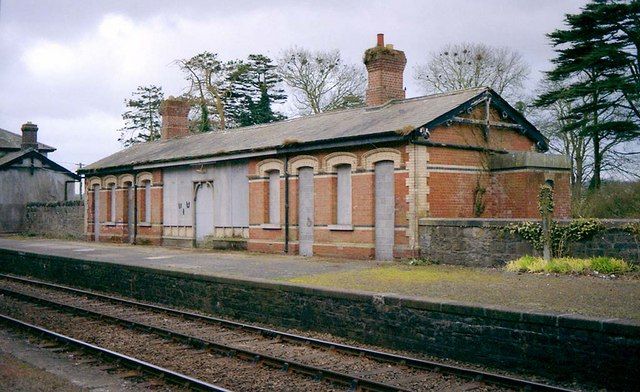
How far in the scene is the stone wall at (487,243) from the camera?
1366 centimetres

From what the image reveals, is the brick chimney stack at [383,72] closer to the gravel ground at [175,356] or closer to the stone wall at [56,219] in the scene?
the gravel ground at [175,356]

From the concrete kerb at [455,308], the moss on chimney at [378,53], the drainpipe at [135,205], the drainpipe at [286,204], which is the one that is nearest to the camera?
the concrete kerb at [455,308]

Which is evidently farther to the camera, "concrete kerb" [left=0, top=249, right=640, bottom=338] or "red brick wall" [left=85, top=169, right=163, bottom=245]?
"red brick wall" [left=85, top=169, right=163, bottom=245]

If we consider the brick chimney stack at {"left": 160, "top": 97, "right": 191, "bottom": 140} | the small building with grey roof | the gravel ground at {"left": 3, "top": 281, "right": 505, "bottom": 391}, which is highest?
the brick chimney stack at {"left": 160, "top": 97, "right": 191, "bottom": 140}

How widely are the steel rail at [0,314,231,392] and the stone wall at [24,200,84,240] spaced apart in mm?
23643

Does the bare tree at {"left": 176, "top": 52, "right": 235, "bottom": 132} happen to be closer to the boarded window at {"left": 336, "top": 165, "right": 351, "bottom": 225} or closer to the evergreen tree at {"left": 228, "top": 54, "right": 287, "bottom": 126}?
the evergreen tree at {"left": 228, "top": 54, "right": 287, "bottom": 126}

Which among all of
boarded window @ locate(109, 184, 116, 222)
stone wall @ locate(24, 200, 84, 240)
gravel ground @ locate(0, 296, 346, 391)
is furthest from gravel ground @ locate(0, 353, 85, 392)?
stone wall @ locate(24, 200, 84, 240)

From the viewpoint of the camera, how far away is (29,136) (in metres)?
45.7

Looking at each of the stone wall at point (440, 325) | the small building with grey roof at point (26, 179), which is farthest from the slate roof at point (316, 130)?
the small building with grey roof at point (26, 179)

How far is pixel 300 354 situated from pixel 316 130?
1264 cm

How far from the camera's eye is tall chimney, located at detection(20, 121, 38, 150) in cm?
4525

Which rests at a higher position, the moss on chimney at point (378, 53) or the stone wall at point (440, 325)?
the moss on chimney at point (378, 53)

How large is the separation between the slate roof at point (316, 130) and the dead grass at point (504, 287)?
4.57 m

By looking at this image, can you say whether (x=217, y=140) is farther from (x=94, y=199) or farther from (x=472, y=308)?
(x=472, y=308)
